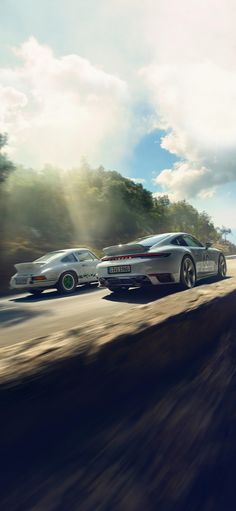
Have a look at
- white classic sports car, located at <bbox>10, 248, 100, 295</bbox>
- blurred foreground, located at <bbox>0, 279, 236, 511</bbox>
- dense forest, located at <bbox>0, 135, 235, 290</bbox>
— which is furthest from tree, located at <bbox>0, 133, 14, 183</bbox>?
blurred foreground, located at <bbox>0, 279, 236, 511</bbox>

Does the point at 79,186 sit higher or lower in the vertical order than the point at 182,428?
higher

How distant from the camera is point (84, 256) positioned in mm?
10734

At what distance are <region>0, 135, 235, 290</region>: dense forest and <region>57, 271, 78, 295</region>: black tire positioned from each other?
615 centimetres

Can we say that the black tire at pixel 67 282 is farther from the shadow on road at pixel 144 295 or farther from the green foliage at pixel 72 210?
the green foliage at pixel 72 210

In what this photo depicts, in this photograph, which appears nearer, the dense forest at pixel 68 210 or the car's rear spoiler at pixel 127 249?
the car's rear spoiler at pixel 127 249

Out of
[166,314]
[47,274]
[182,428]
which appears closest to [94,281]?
[47,274]

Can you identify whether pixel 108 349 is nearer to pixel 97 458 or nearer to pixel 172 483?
pixel 97 458

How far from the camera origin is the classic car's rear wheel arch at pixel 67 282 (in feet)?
30.8

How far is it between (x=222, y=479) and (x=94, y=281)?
962 centimetres

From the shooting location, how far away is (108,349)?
4.78ft

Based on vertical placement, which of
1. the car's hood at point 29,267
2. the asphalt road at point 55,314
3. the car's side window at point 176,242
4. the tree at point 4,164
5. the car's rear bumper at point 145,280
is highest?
the tree at point 4,164

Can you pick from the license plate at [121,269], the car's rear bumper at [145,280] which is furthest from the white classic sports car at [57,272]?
the car's rear bumper at [145,280]

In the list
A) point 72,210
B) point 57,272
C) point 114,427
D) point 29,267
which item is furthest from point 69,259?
point 72,210

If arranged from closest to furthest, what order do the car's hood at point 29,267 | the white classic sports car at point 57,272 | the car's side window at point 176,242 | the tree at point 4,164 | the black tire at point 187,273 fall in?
1. the black tire at point 187,273
2. the car's side window at point 176,242
3. the white classic sports car at point 57,272
4. the car's hood at point 29,267
5. the tree at point 4,164
